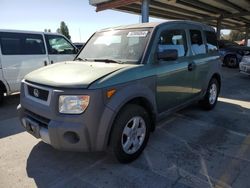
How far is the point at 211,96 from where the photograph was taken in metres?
5.58

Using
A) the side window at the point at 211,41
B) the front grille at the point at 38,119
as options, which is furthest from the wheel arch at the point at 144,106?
the side window at the point at 211,41

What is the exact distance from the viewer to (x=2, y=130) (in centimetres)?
446

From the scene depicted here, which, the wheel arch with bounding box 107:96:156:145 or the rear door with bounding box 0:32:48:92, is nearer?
the wheel arch with bounding box 107:96:156:145

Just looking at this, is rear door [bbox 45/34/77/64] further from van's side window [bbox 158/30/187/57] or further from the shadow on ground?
van's side window [bbox 158/30/187/57]

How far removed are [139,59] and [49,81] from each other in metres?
1.28

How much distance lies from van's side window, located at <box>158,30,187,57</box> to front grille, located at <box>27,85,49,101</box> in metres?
1.79

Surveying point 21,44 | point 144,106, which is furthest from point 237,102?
point 21,44

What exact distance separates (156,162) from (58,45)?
17.3 feet

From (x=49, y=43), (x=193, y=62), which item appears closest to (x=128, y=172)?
(x=193, y=62)

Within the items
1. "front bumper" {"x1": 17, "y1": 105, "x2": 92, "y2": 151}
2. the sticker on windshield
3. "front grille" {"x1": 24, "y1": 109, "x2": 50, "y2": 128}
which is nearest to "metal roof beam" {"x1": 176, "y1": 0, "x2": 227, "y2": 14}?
the sticker on windshield

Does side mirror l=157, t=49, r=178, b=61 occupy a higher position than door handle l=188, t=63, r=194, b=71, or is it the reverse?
side mirror l=157, t=49, r=178, b=61

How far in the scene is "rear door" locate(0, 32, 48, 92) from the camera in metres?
6.03

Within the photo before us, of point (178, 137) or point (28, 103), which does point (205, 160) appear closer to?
point (178, 137)

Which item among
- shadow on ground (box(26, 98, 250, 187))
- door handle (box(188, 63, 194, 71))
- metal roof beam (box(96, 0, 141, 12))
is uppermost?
metal roof beam (box(96, 0, 141, 12))
